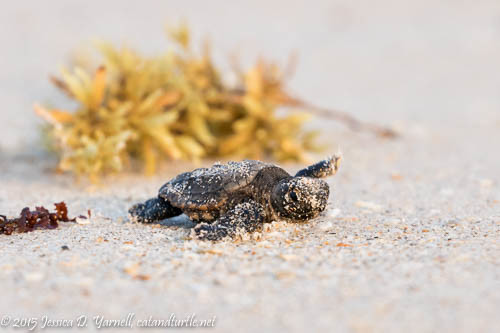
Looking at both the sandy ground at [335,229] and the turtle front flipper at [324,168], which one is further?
the turtle front flipper at [324,168]

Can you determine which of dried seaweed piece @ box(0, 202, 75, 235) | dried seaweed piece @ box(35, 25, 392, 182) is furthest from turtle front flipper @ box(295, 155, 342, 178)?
dried seaweed piece @ box(35, 25, 392, 182)

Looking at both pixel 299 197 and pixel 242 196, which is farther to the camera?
pixel 242 196

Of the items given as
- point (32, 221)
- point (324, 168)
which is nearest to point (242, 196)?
point (324, 168)

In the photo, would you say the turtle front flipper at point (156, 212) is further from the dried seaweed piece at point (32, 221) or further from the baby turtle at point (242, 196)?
the dried seaweed piece at point (32, 221)

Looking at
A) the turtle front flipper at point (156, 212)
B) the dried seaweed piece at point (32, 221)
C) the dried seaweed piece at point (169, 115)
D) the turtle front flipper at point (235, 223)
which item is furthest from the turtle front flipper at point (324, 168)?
the dried seaweed piece at point (169, 115)

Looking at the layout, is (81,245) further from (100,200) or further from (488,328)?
(488,328)

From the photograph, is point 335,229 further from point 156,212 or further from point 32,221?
point 32,221
